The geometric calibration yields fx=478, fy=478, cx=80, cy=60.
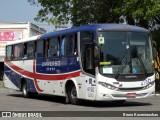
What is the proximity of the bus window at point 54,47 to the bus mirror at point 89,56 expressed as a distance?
2893mm

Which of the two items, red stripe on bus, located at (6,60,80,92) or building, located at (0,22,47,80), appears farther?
building, located at (0,22,47,80)

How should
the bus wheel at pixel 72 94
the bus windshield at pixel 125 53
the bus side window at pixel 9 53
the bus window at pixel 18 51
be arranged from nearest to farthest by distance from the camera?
the bus windshield at pixel 125 53 < the bus wheel at pixel 72 94 < the bus window at pixel 18 51 < the bus side window at pixel 9 53

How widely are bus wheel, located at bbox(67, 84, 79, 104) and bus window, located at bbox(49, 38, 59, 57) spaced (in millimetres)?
1906

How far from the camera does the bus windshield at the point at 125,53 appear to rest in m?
17.9

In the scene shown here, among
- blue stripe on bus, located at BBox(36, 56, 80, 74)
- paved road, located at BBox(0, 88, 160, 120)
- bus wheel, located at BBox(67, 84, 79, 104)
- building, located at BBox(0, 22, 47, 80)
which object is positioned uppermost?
building, located at BBox(0, 22, 47, 80)

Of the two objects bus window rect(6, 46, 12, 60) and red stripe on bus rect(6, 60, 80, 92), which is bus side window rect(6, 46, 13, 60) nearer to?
bus window rect(6, 46, 12, 60)

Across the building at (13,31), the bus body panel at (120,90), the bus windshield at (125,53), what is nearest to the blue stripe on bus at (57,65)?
→ the bus windshield at (125,53)

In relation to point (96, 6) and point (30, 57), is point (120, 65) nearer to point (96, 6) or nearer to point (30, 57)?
point (30, 57)

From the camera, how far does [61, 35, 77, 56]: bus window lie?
19531 mm

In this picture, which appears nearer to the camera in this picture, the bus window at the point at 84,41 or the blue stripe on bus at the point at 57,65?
the bus window at the point at 84,41

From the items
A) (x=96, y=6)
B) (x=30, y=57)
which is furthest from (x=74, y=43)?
(x=96, y=6)

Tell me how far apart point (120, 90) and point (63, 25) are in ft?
56.0

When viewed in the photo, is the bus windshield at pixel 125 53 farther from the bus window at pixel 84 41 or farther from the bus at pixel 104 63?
the bus window at pixel 84 41

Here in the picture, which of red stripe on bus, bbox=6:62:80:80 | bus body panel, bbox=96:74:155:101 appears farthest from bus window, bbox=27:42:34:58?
bus body panel, bbox=96:74:155:101
